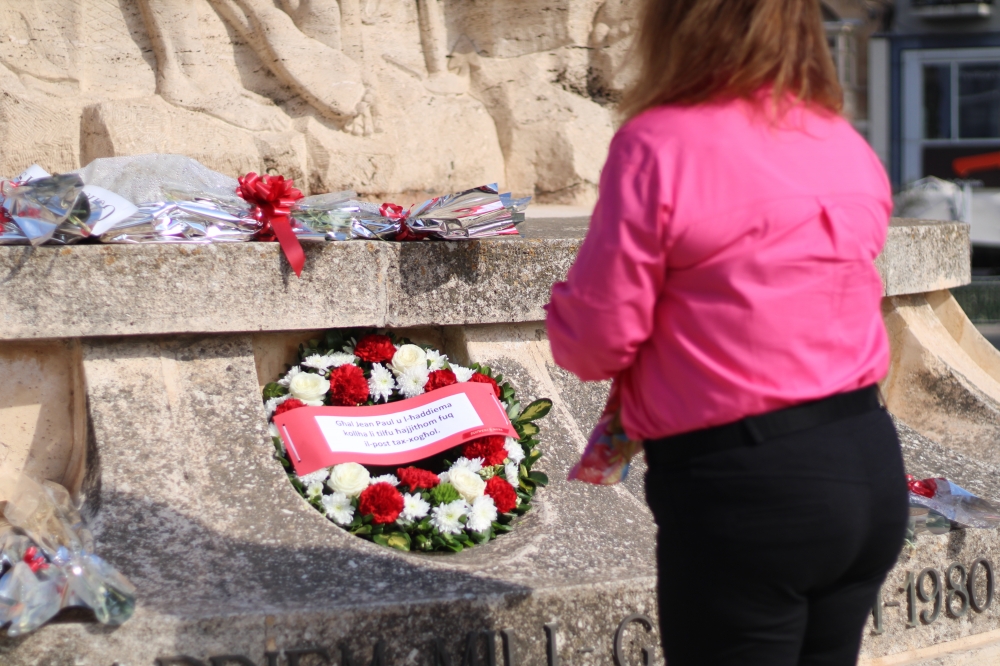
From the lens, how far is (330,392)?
9.31ft

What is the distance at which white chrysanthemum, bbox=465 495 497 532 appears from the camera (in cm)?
253

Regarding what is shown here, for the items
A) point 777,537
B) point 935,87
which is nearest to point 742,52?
point 777,537

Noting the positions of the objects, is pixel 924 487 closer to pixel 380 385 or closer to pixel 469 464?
pixel 469 464

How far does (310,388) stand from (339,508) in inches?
15.0

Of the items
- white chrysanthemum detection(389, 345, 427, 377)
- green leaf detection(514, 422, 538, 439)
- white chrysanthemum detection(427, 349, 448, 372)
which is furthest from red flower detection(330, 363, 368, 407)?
green leaf detection(514, 422, 538, 439)

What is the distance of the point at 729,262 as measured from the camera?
1326 millimetres

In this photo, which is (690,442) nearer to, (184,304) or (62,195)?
(184,304)

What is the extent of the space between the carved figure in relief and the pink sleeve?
128 inches

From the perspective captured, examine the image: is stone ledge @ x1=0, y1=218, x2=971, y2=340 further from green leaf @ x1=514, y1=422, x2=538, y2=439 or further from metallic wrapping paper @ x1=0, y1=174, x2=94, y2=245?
green leaf @ x1=514, y1=422, x2=538, y2=439

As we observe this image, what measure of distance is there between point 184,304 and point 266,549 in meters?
0.70

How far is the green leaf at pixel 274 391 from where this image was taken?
9.36ft

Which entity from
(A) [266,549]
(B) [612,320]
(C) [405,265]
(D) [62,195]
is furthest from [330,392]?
(B) [612,320]

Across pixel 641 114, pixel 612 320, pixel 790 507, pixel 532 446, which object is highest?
pixel 641 114

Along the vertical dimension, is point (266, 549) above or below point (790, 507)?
below
